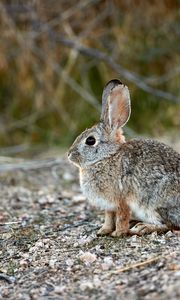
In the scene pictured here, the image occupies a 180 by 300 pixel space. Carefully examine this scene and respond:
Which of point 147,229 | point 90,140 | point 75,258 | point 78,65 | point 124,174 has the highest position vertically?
point 78,65

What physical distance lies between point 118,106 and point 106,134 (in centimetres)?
21

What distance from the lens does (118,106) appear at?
184 inches

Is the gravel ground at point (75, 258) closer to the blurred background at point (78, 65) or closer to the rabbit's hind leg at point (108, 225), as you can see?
the rabbit's hind leg at point (108, 225)

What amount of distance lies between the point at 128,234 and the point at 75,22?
4.58 metres

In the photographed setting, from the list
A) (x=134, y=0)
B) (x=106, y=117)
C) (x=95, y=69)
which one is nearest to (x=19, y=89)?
(x=95, y=69)

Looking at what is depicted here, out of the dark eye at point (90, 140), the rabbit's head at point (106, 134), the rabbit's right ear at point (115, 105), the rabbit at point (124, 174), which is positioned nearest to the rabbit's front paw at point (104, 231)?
the rabbit at point (124, 174)

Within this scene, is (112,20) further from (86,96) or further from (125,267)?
(125,267)

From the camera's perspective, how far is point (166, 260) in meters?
3.66

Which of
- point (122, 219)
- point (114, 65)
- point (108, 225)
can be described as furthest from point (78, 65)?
point (122, 219)

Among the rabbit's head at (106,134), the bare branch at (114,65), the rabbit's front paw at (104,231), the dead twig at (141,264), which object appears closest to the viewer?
the dead twig at (141,264)

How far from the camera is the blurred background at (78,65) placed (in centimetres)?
810

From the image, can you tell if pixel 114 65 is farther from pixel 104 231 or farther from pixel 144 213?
pixel 144 213

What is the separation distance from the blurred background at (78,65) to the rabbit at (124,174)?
3.30m

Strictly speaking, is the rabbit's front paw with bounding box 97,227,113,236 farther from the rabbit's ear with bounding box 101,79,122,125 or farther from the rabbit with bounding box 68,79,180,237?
the rabbit's ear with bounding box 101,79,122,125
